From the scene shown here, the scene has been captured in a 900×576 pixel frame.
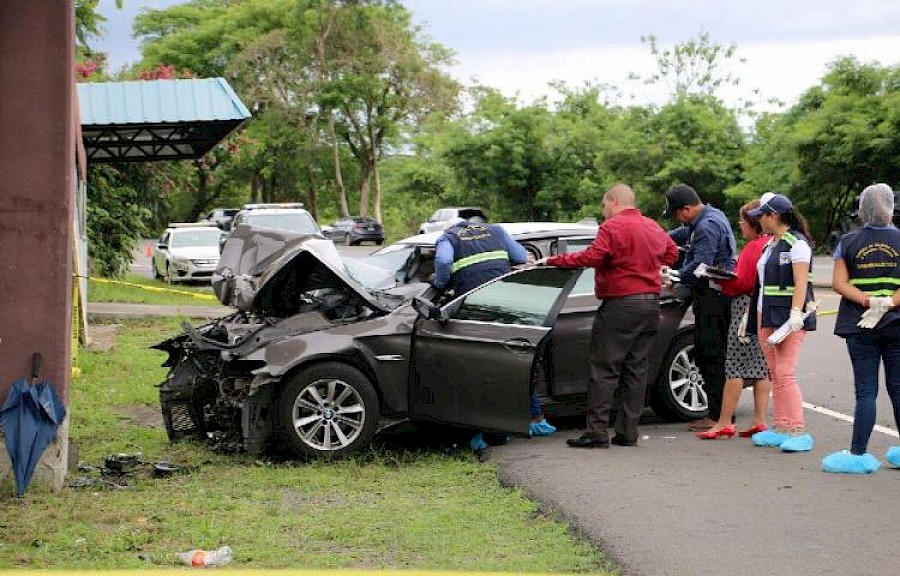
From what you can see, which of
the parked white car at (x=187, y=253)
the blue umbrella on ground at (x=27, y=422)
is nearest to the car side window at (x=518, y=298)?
the blue umbrella on ground at (x=27, y=422)

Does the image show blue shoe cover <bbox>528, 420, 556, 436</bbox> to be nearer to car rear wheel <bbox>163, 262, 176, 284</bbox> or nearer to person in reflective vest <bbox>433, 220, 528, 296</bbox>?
person in reflective vest <bbox>433, 220, 528, 296</bbox>

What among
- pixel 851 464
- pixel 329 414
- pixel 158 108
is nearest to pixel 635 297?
pixel 851 464

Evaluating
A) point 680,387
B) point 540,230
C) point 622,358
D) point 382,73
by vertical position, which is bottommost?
point 680,387

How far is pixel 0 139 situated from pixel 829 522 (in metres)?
5.21

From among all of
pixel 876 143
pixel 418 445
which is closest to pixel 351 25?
pixel 876 143

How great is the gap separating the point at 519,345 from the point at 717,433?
1825mm

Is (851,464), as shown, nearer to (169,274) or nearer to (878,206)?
(878,206)

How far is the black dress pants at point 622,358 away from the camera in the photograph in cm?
886

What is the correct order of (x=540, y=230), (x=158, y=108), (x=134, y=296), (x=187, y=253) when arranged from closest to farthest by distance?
(x=540, y=230)
(x=158, y=108)
(x=134, y=296)
(x=187, y=253)

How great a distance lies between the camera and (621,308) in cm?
885

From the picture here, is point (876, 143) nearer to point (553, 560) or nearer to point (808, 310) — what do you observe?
point (808, 310)

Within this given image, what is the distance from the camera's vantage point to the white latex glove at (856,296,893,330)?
7.65m

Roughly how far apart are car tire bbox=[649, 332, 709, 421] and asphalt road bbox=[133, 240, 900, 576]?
0.17 metres

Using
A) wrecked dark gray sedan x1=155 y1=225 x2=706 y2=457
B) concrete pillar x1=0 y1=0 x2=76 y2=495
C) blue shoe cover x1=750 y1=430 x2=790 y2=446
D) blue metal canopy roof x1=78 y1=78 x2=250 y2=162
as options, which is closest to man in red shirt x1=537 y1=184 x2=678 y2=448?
wrecked dark gray sedan x1=155 y1=225 x2=706 y2=457
